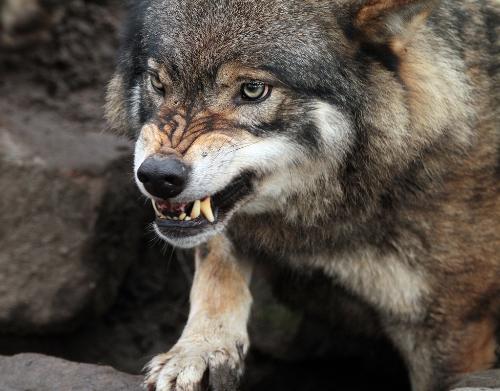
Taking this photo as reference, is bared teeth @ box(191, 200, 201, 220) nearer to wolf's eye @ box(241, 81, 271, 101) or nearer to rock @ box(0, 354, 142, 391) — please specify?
wolf's eye @ box(241, 81, 271, 101)

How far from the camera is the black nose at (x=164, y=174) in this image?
11.9 feet

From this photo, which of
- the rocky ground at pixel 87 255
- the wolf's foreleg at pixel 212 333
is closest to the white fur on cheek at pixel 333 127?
the wolf's foreleg at pixel 212 333

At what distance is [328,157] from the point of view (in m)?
4.02

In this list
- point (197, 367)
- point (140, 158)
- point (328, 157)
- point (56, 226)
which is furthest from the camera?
point (56, 226)

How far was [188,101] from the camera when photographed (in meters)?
3.88

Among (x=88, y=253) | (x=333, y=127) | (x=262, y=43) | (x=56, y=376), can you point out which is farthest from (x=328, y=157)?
(x=88, y=253)

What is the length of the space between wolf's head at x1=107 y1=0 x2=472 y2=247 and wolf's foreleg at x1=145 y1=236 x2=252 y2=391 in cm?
55

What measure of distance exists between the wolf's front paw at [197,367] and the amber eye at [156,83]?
113 centimetres

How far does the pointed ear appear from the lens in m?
3.88

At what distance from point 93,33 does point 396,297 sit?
3.20m

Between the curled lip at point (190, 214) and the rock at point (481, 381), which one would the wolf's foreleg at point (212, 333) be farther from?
the rock at point (481, 381)

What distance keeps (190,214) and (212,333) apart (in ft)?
2.48

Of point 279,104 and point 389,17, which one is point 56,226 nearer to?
point 279,104

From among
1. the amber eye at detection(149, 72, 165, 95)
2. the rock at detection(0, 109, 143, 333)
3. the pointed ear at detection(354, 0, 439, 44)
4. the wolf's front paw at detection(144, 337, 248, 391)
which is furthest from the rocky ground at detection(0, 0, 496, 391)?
the pointed ear at detection(354, 0, 439, 44)
